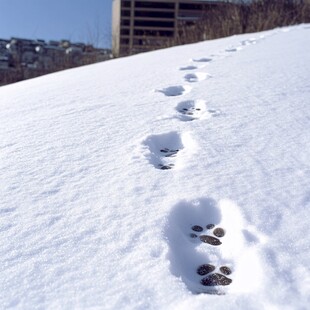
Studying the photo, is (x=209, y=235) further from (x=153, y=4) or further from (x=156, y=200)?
(x=153, y=4)

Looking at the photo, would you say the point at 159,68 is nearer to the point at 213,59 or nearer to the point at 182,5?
the point at 213,59

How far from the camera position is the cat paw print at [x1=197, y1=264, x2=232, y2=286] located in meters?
0.89

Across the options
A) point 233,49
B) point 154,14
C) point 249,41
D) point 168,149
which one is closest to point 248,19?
point 249,41

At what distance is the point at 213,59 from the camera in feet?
11.9

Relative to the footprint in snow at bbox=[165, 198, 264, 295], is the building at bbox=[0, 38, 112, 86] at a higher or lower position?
lower

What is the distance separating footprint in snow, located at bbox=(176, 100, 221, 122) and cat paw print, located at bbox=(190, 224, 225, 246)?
0.89m

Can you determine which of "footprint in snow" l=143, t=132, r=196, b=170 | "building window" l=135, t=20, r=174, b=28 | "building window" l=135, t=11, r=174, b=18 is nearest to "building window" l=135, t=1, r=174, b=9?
"building window" l=135, t=11, r=174, b=18

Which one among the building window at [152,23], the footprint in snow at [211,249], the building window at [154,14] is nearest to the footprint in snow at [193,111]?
the footprint in snow at [211,249]

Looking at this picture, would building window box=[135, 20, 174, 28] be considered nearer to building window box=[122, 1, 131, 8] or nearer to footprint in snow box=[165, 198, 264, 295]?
building window box=[122, 1, 131, 8]

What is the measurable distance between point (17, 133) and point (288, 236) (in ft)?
4.19

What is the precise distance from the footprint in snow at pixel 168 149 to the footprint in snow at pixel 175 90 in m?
0.79

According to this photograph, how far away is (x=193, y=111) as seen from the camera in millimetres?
2082

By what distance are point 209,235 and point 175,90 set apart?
1.61 m

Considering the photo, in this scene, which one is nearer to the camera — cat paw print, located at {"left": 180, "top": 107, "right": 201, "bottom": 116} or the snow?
the snow
